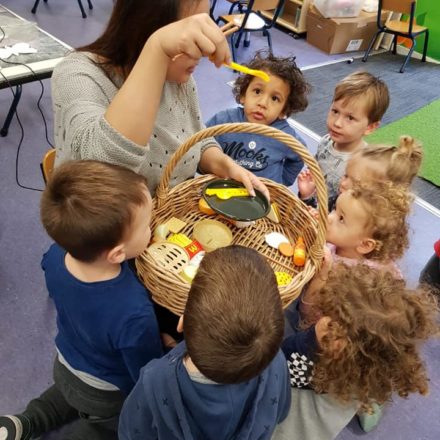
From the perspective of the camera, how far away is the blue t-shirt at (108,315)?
769mm

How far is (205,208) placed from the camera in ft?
3.58

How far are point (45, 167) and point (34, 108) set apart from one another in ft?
5.34

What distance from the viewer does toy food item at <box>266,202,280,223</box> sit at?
1116mm

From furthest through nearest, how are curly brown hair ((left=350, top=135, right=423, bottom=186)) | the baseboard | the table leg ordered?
the baseboard → the table leg → curly brown hair ((left=350, top=135, right=423, bottom=186))

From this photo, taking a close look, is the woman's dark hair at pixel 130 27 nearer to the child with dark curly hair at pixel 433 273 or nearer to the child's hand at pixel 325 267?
the child's hand at pixel 325 267

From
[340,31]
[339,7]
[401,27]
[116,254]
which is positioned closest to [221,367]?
[116,254]

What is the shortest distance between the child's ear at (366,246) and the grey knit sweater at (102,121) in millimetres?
514

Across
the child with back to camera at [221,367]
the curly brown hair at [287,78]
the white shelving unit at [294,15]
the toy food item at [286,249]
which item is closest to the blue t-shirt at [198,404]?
the child with back to camera at [221,367]

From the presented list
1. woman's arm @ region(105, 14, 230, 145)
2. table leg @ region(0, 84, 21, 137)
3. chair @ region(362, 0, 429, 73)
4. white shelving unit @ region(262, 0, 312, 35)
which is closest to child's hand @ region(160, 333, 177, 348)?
woman's arm @ region(105, 14, 230, 145)

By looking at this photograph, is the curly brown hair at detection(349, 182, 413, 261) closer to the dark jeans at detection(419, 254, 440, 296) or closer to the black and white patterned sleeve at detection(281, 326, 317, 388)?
the black and white patterned sleeve at detection(281, 326, 317, 388)

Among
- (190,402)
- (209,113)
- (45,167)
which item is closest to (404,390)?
(190,402)

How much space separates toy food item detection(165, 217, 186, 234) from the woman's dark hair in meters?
0.37

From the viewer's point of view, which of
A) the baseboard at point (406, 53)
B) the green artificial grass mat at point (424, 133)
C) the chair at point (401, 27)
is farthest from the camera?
the baseboard at point (406, 53)

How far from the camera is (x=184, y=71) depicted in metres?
0.86
